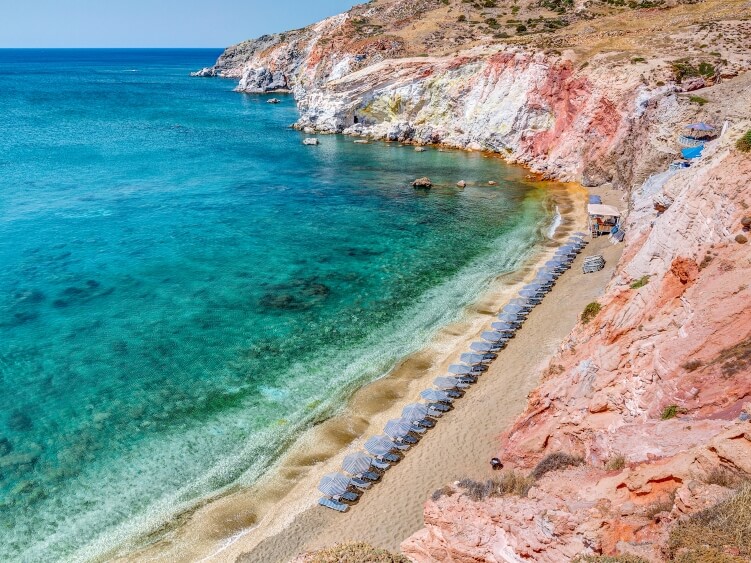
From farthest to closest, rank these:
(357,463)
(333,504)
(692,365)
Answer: (357,463) < (333,504) < (692,365)

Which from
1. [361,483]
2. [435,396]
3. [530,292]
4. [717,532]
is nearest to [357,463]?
[361,483]

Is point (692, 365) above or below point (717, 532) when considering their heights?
above

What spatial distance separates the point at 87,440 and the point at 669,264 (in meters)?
24.8

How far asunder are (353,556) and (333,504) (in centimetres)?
778

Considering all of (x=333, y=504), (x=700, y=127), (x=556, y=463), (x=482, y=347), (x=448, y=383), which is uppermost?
(x=700, y=127)

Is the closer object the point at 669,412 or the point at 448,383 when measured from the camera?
the point at 669,412

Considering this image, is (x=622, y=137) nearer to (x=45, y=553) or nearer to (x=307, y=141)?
(x=307, y=141)

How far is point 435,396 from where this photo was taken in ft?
77.8

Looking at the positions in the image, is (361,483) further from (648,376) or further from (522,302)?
(522,302)

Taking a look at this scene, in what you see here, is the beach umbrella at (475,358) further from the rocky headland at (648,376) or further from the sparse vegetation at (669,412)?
the sparse vegetation at (669,412)

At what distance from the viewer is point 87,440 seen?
22.0 m

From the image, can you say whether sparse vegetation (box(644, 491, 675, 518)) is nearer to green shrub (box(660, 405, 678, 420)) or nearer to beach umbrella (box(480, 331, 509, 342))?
green shrub (box(660, 405, 678, 420))

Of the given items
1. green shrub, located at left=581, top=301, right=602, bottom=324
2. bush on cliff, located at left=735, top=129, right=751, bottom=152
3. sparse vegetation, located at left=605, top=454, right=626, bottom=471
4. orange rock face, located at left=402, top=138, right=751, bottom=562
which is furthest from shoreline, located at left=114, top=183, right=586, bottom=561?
bush on cliff, located at left=735, top=129, right=751, bottom=152

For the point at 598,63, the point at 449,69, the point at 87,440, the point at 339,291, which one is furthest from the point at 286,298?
the point at 449,69
